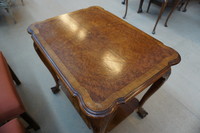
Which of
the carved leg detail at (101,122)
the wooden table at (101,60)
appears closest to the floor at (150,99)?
the wooden table at (101,60)

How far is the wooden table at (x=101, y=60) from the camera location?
0.57 meters

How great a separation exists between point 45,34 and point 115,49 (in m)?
0.52

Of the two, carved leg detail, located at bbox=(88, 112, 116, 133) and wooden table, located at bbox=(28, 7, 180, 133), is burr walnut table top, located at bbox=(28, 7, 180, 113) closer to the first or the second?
wooden table, located at bbox=(28, 7, 180, 133)

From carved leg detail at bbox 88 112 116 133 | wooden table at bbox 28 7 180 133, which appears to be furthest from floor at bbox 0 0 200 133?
carved leg detail at bbox 88 112 116 133

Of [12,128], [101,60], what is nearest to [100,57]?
[101,60]

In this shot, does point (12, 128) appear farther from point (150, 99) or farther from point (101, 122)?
point (150, 99)

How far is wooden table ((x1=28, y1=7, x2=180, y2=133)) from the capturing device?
57cm

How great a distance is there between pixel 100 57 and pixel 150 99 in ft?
2.88

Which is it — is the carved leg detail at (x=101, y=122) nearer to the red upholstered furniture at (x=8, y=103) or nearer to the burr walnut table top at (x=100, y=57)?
the burr walnut table top at (x=100, y=57)

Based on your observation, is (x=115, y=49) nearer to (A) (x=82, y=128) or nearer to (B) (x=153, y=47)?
(B) (x=153, y=47)

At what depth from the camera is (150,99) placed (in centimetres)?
128

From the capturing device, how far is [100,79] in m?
0.62

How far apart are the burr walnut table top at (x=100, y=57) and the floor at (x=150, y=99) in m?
0.66

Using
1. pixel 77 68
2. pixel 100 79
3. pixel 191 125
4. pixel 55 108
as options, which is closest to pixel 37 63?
pixel 55 108
